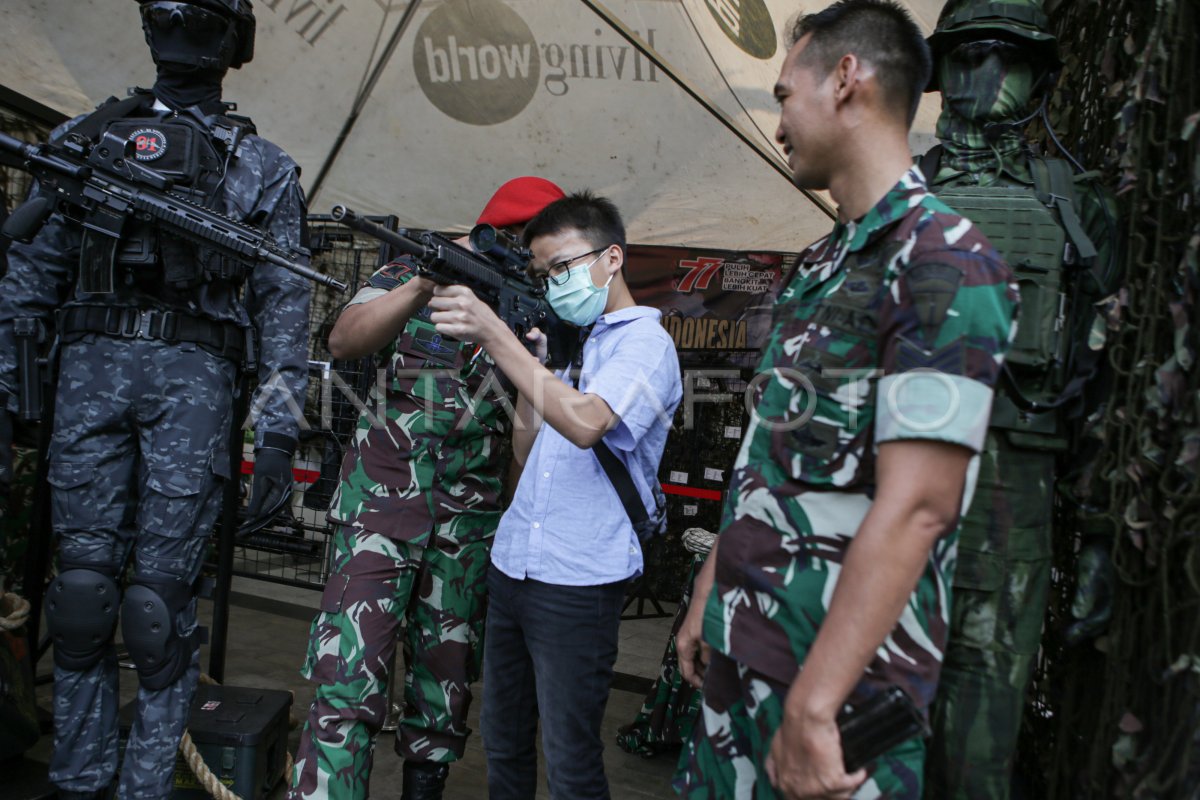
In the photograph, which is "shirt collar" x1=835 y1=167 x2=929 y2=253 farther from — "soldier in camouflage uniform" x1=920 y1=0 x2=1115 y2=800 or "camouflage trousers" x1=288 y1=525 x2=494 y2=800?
"camouflage trousers" x1=288 y1=525 x2=494 y2=800

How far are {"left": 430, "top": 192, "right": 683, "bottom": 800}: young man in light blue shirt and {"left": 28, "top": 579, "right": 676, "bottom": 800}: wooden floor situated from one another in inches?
40.2

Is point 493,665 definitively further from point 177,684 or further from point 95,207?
point 95,207

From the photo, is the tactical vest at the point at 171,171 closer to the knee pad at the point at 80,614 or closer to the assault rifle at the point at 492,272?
the assault rifle at the point at 492,272

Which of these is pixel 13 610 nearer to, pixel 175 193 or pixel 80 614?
pixel 80 614

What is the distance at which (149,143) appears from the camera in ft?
8.10

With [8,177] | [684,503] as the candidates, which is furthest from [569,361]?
[684,503]

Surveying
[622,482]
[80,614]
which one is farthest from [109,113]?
[622,482]

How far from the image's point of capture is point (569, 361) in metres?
2.42

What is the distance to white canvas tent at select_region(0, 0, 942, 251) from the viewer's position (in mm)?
3678

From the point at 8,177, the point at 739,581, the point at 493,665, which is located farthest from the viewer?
the point at 8,177

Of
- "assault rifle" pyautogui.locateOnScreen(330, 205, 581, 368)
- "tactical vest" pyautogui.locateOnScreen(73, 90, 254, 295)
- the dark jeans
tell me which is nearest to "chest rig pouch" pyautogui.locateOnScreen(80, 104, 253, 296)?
"tactical vest" pyautogui.locateOnScreen(73, 90, 254, 295)

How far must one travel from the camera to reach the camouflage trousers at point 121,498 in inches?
93.4

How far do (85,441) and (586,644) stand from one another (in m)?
1.51

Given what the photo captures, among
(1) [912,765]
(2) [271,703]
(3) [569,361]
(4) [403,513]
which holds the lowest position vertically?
(2) [271,703]
